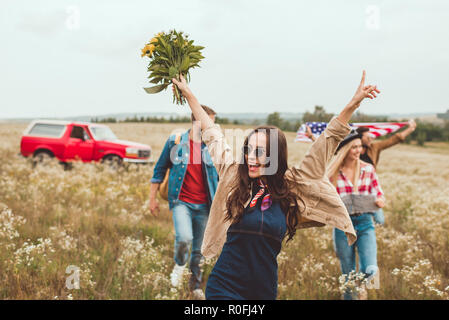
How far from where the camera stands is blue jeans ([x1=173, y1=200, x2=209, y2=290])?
5051 millimetres

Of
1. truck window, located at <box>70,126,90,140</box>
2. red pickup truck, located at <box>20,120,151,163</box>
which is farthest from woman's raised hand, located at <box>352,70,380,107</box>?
truck window, located at <box>70,126,90,140</box>

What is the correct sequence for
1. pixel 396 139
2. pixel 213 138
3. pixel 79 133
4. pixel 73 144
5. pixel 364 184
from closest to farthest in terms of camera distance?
pixel 213 138 → pixel 364 184 → pixel 396 139 → pixel 73 144 → pixel 79 133

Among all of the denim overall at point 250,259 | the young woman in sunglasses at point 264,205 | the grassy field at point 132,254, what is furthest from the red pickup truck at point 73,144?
the denim overall at point 250,259

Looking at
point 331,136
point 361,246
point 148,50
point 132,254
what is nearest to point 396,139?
point 361,246

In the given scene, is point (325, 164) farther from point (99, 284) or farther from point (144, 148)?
point (144, 148)

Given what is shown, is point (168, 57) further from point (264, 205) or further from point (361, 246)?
point (361, 246)

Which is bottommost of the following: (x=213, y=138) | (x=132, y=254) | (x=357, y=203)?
(x=132, y=254)

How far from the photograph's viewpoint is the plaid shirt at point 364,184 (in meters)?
5.26

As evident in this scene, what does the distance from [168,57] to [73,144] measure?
539 inches

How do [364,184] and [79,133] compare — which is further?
[79,133]

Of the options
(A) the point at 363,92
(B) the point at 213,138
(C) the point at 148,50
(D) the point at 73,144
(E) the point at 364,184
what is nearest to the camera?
(A) the point at 363,92

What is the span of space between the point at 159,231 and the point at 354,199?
358cm

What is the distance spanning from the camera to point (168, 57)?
3.41 metres

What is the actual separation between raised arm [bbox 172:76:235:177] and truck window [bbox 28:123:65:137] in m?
14.2
